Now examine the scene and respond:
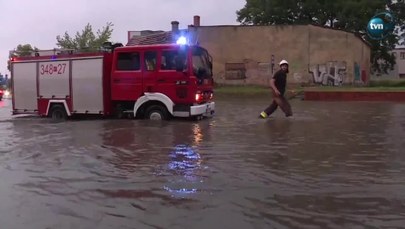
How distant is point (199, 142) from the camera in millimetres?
10219

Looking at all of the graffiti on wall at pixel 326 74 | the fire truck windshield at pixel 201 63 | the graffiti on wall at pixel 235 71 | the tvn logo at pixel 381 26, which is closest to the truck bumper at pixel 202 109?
the fire truck windshield at pixel 201 63

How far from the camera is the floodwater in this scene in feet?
16.7

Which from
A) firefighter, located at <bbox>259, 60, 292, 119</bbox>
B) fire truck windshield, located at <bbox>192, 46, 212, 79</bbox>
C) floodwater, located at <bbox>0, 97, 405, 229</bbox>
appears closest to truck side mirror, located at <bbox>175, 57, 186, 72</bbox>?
fire truck windshield, located at <bbox>192, 46, 212, 79</bbox>

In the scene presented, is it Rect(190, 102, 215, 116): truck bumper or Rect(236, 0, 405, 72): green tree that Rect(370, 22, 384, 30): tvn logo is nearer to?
Rect(236, 0, 405, 72): green tree

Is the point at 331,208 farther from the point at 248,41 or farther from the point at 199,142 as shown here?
the point at 248,41

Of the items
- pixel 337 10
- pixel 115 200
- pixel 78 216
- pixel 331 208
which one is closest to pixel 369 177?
pixel 331 208

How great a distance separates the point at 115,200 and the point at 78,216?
637 millimetres

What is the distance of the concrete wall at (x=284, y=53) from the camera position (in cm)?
3853

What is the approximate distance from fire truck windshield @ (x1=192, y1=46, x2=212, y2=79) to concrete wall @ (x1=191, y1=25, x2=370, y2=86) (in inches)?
940

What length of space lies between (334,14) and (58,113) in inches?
1732

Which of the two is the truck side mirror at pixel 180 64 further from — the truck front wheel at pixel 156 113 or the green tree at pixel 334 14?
the green tree at pixel 334 14

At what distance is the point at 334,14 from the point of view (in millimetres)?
54375

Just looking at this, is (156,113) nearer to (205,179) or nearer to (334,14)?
(205,179)

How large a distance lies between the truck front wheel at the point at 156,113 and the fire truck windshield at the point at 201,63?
1468mm
